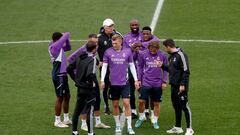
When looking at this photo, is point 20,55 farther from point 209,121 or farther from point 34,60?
point 209,121

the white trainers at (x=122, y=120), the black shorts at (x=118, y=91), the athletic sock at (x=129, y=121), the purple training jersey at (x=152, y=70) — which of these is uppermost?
the purple training jersey at (x=152, y=70)

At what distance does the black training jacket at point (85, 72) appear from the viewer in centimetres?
1485

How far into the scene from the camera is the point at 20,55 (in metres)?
22.7

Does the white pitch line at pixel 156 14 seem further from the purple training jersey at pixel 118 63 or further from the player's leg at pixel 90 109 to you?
the player's leg at pixel 90 109

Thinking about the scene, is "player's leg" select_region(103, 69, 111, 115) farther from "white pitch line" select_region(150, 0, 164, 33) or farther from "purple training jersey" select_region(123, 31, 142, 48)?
Result: "white pitch line" select_region(150, 0, 164, 33)

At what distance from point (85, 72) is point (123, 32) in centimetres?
1019

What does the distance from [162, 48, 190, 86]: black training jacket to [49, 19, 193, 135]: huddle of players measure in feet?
1.81

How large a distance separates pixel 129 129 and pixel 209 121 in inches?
80.7

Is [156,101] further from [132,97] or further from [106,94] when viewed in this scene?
[106,94]

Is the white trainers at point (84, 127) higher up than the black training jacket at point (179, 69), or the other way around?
the black training jacket at point (179, 69)

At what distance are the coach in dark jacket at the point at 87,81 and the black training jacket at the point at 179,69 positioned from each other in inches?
70.6

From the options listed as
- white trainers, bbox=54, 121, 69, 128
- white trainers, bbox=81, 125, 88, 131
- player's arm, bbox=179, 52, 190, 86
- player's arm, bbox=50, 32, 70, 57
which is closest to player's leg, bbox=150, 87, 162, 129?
player's arm, bbox=179, 52, 190, 86

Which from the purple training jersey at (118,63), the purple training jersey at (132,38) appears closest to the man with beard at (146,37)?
the purple training jersey at (132,38)

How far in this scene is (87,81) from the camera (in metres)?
14.9
